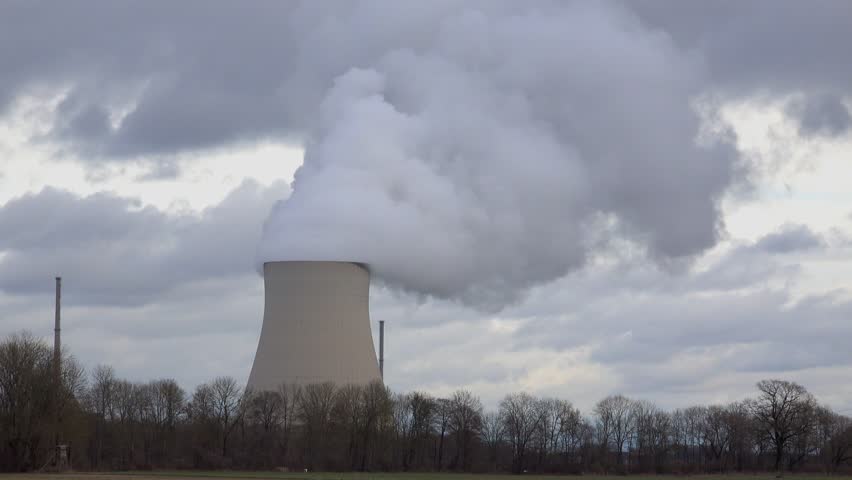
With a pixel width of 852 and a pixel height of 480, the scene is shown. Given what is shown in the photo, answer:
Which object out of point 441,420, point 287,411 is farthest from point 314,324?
point 441,420

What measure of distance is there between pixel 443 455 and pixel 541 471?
5676 millimetres

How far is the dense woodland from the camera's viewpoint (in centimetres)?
3438

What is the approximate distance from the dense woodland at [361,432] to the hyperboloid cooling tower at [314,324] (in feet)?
6.36

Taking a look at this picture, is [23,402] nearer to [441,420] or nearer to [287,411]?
[287,411]

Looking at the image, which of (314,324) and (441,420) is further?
A: (441,420)

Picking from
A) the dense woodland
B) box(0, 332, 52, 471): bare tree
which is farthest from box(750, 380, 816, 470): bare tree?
box(0, 332, 52, 471): bare tree

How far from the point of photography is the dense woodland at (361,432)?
34.4 m

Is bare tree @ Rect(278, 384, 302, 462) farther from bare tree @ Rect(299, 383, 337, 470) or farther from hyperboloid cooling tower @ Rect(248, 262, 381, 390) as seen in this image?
hyperboloid cooling tower @ Rect(248, 262, 381, 390)

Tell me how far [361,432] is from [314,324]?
7.74 m

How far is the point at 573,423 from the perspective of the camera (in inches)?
1943

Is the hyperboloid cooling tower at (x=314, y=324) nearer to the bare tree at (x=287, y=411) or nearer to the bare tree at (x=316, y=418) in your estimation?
the bare tree at (x=316, y=418)

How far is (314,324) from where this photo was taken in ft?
114

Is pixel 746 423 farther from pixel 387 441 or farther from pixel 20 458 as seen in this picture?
pixel 20 458

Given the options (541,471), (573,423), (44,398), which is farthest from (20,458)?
(573,423)
